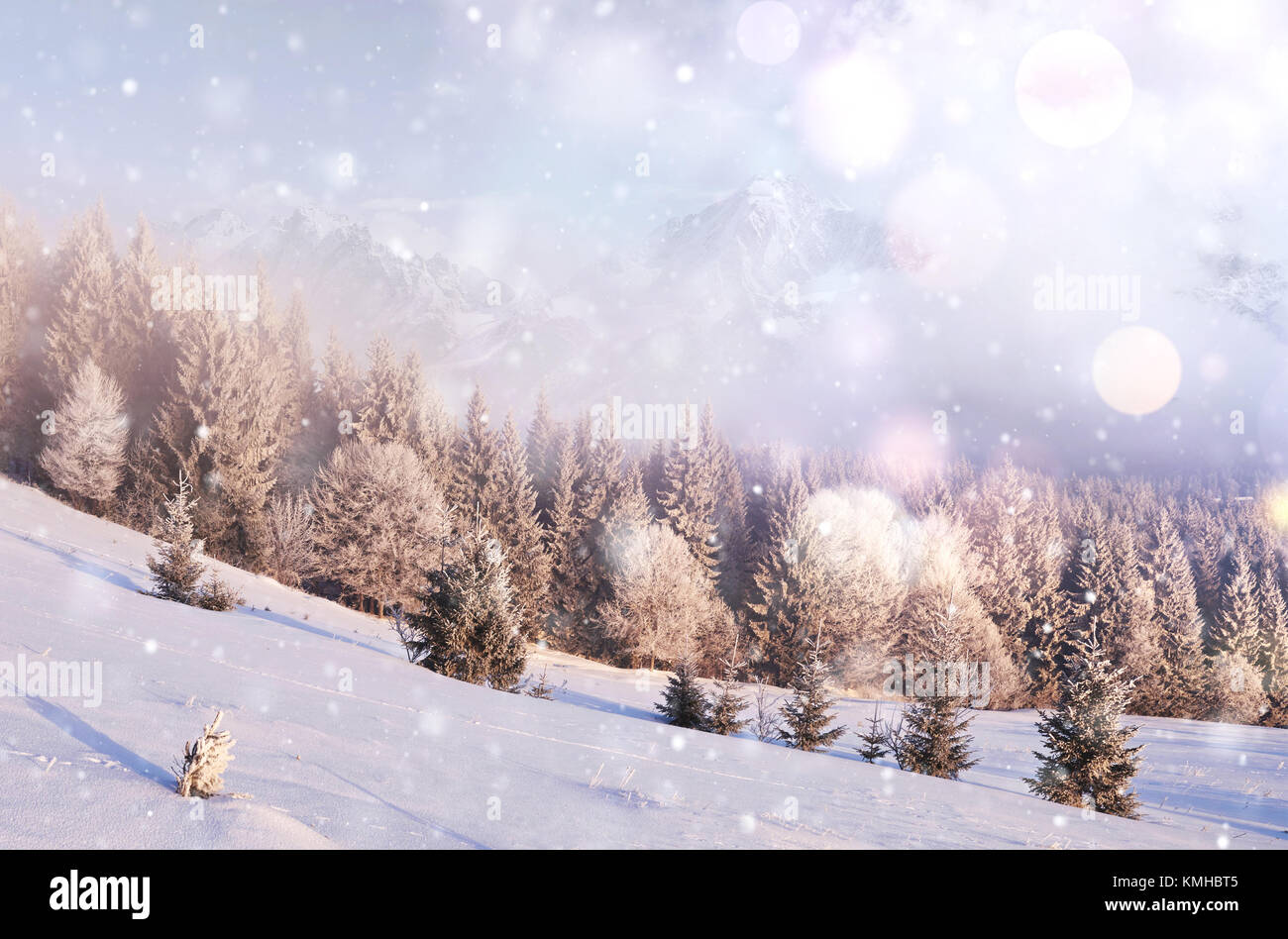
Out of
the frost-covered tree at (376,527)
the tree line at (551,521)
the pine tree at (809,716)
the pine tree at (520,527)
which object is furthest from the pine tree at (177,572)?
the pine tree at (520,527)

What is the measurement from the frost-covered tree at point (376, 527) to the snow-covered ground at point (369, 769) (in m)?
19.4

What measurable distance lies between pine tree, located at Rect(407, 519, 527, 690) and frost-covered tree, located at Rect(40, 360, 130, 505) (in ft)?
96.7

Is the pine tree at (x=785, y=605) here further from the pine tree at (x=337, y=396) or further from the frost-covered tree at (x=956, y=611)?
the pine tree at (x=337, y=396)

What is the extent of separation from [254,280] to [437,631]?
46.9 m

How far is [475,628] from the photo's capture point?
633 inches

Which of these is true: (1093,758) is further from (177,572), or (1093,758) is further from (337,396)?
(337,396)

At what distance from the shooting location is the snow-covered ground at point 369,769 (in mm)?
4227

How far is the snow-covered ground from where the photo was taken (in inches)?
166

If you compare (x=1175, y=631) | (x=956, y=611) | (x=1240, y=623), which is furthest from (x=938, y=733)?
(x=1240, y=623)

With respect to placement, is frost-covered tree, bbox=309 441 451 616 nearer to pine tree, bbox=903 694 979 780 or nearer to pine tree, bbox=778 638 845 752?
pine tree, bbox=778 638 845 752

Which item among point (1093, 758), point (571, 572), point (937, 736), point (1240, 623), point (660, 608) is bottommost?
point (1240, 623)

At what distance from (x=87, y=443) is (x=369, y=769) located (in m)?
39.1
